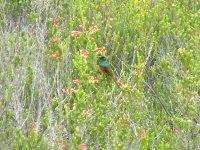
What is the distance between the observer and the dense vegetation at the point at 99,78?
307cm

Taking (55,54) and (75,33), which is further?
(75,33)

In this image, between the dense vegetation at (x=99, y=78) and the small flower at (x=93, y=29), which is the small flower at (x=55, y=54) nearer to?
the dense vegetation at (x=99, y=78)

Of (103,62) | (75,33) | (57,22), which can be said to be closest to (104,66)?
(103,62)

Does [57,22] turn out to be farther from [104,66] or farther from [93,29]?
[104,66]

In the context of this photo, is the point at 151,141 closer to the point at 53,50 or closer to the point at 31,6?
the point at 53,50

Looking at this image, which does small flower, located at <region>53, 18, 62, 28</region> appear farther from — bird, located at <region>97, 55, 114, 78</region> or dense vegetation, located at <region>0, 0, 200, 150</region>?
bird, located at <region>97, 55, 114, 78</region>

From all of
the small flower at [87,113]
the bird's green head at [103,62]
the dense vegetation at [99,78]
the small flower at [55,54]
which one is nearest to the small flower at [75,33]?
the dense vegetation at [99,78]

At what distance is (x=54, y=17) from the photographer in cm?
493

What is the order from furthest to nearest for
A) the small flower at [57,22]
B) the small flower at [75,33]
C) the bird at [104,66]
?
1. the small flower at [57,22]
2. the small flower at [75,33]
3. the bird at [104,66]

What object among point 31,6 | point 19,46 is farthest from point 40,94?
point 31,6

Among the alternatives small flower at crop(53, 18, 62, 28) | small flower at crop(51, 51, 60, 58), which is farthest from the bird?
small flower at crop(53, 18, 62, 28)

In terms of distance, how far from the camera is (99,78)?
150 inches

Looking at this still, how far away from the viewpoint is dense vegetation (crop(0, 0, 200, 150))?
3.07 metres

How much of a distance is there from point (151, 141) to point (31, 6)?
2.54 metres
